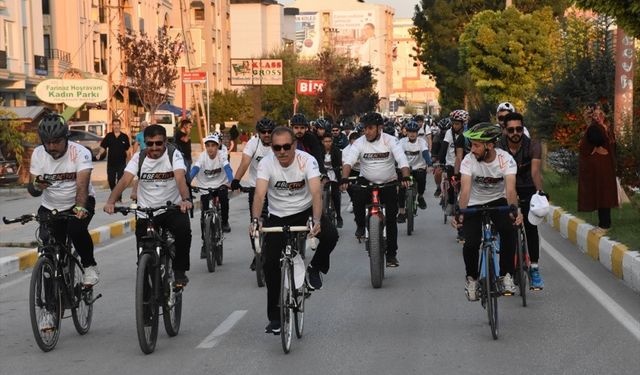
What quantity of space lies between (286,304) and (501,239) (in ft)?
7.25

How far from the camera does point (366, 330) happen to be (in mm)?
9234

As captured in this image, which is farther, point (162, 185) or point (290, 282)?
point (162, 185)

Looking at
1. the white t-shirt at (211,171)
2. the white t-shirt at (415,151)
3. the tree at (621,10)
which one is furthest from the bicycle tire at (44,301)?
the white t-shirt at (415,151)

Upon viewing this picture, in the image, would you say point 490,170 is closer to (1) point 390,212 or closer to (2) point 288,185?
(2) point 288,185

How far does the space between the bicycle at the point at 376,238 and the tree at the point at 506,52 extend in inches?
1505

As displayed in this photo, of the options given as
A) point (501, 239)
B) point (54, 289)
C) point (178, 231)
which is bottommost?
point (54, 289)

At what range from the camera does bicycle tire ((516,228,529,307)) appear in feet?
33.2

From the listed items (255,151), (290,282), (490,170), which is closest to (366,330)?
(290,282)

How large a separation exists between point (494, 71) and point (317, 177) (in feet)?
143

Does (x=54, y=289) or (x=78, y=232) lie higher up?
(x=78, y=232)

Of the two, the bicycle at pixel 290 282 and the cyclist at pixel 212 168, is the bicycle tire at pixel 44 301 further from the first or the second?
the cyclist at pixel 212 168

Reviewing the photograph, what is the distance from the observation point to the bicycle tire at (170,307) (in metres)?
8.82

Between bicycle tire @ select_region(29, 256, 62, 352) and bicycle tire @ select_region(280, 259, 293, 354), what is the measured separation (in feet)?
5.81

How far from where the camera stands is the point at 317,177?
28.7 ft
